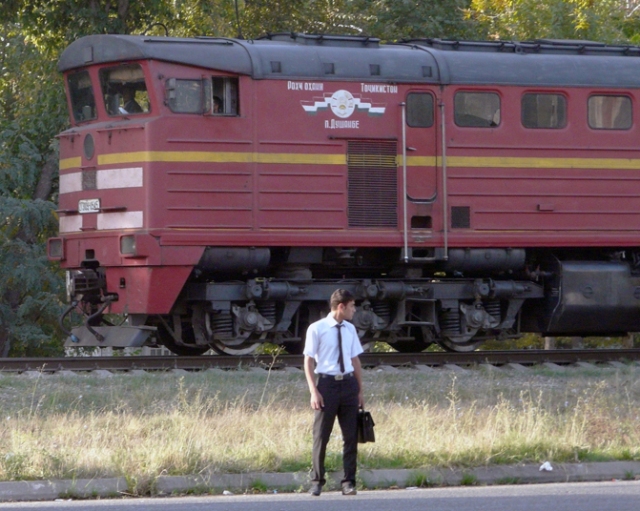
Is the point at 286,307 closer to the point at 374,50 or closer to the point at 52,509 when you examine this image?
the point at 374,50

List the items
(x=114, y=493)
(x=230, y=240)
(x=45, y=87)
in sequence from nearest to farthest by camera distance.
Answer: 1. (x=114, y=493)
2. (x=230, y=240)
3. (x=45, y=87)

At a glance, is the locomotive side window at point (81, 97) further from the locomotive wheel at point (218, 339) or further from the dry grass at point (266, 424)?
the dry grass at point (266, 424)

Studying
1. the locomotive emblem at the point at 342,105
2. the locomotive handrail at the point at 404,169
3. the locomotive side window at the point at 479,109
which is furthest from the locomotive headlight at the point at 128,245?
the locomotive side window at the point at 479,109

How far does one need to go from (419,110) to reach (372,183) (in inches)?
45.5

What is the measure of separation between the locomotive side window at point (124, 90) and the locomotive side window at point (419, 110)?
343cm

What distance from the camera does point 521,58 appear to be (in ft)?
51.3

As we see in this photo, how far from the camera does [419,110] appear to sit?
1513cm

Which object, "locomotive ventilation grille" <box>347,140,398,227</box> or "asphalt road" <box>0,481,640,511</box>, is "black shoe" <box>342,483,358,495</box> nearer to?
"asphalt road" <box>0,481,640,511</box>

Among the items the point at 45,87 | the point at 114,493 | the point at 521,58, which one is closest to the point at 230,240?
the point at 521,58

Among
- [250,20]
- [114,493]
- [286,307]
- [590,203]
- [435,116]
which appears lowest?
[114,493]

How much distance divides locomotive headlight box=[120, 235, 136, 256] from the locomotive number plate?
72cm

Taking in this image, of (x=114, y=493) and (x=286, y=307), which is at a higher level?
(x=286, y=307)

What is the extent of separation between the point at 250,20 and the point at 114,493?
15.5 meters

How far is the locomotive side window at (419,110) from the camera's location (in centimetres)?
1509
